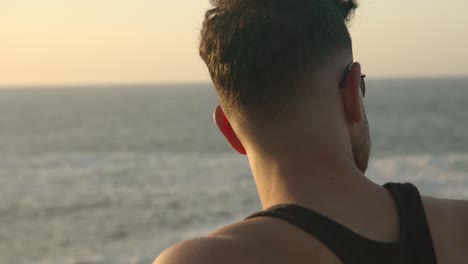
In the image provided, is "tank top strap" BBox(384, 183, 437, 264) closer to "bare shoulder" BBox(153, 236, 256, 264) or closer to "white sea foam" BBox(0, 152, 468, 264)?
"bare shoulder" BBox(153, 236, 256, 264)

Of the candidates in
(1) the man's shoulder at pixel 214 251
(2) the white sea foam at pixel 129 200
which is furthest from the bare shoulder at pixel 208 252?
(2) the white sea foam at pixel 129 200

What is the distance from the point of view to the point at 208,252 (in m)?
1.89

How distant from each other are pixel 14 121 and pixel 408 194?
90.5 metres

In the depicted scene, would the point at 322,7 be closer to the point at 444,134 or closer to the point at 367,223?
the point at 367,223

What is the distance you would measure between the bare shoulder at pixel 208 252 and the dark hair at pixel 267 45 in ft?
1.32

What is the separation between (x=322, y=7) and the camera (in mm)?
2180

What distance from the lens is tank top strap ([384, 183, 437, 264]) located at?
2057mm

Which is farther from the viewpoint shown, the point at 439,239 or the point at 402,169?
the point at 402,169

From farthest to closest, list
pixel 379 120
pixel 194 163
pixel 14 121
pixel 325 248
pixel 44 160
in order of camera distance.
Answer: pixel 14 121, pixel 379 120, pixel 44 160, pixel 194 163, pixel 325 248

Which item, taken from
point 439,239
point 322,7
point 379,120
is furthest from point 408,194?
point 379,120

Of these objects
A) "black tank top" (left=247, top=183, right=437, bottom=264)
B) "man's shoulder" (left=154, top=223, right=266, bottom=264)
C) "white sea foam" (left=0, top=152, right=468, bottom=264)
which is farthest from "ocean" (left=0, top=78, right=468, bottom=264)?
"man's shoulder" (left=154, top=223, right=266, bottom=264)

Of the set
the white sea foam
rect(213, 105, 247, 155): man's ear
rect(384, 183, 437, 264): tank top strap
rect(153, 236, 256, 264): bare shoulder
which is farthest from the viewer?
the white sea foam

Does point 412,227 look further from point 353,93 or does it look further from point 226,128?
point 226,128

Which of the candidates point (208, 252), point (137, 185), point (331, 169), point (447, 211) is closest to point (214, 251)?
point (208, 252)
